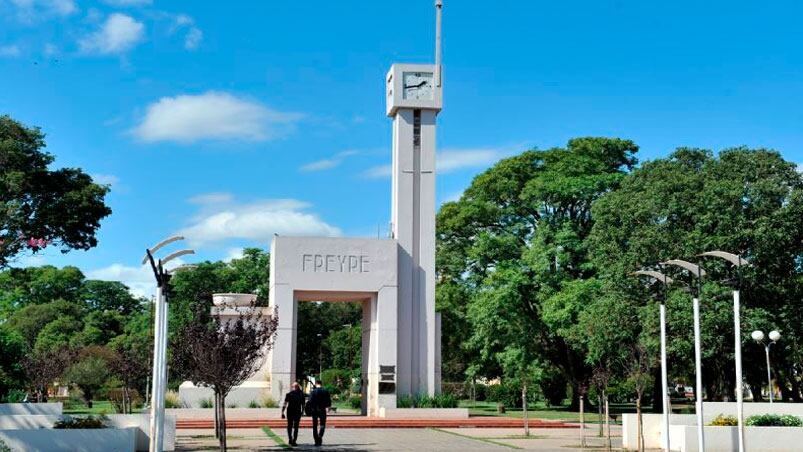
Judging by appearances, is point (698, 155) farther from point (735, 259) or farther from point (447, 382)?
point (447, 382)

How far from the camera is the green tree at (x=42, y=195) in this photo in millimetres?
36281

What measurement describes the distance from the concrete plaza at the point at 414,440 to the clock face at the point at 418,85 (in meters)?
14.7

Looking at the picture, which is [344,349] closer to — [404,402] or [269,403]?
[404,402]

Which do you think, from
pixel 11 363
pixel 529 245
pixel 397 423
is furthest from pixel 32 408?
pixel 529 245

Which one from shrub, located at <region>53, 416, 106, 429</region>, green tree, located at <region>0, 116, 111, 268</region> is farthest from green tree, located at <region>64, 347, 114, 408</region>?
shrub, located at <region>53, 416, 106, 429</region>

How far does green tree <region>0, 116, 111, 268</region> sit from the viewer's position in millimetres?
36281

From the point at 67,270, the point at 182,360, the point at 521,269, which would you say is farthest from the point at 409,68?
the point at 67,270

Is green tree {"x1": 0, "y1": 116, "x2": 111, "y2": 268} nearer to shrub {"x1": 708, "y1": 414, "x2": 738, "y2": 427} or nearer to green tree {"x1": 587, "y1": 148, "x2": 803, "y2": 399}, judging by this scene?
green tree {"x1": 587, "y1": 148, "x2": 803, "y2": 399}

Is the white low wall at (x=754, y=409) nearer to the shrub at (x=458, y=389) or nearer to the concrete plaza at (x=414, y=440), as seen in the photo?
the concrete plaza at (x=414, y=440)

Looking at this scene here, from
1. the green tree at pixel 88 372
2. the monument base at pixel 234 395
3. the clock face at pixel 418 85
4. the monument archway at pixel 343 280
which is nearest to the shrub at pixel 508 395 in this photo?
the monument archway at pixel 343 280

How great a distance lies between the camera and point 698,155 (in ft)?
126

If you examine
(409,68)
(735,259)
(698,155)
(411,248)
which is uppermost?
(409,68)

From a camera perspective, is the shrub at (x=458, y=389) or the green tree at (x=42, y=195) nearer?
the green tree at (x=42, y=195)

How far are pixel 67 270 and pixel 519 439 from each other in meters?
71.1
